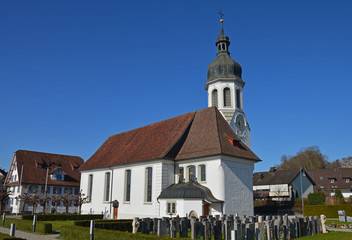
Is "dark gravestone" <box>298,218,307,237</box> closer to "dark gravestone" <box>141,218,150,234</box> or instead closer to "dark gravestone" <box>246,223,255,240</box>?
"dark gravestone" <box>246,223,255,240</box>

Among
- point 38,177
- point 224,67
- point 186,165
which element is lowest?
point 38,177

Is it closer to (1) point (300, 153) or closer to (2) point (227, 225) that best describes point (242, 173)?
(2) point (227, 225)

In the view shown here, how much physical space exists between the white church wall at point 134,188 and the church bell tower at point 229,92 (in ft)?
38.9

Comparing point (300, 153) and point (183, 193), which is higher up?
point (300, 153)

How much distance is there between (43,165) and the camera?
5331 cm

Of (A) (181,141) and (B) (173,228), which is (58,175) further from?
(B) (173,228)

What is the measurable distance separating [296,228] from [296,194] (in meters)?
49.9

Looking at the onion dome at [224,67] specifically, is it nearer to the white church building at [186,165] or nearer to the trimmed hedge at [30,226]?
the white church building at [186,165]

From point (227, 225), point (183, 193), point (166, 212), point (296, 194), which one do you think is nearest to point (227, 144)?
point (183, 193)

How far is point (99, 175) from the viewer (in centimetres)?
3928

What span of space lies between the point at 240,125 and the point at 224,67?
7904 millimetres

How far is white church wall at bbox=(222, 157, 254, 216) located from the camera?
88.2 ft

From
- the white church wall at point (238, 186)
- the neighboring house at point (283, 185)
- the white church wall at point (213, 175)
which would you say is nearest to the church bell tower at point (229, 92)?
the white church wall at point (238, 186)

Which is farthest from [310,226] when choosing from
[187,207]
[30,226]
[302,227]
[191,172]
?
[30,226]
